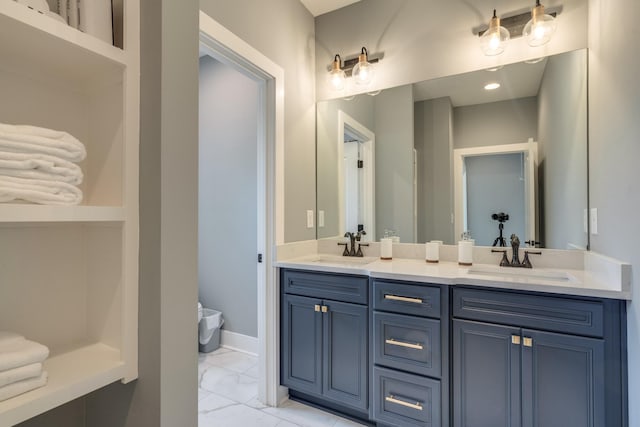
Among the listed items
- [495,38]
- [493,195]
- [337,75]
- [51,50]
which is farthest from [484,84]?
[51,50]

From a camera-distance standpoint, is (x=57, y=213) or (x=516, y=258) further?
(x=516, y=258)

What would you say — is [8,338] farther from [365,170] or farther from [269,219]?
[365,170]

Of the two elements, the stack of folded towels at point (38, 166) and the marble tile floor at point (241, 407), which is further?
the marble tile floor at point (241, 407)

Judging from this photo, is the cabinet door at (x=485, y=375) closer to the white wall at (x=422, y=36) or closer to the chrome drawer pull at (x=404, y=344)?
the chrome drawer pull at (x=404, y=344)

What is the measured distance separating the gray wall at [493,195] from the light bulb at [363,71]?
0.92 metres

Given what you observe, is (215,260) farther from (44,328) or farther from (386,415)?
(44,328)

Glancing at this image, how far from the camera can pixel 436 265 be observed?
1.95 metres

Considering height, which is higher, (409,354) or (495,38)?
(495,38)

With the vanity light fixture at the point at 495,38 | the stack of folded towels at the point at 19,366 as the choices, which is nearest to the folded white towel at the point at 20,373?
the stack of folded towels at the point at 19,366

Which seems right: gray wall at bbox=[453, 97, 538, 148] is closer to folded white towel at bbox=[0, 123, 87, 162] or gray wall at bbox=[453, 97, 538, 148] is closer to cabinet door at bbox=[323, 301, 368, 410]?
cabinet door at bbox=[323, 301, 368, 410]

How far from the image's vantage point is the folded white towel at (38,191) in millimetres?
588

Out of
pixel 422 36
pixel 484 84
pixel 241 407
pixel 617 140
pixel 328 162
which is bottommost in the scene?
pixel 241 407

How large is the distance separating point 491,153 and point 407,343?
1.31 m

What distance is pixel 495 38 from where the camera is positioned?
6.12ft
